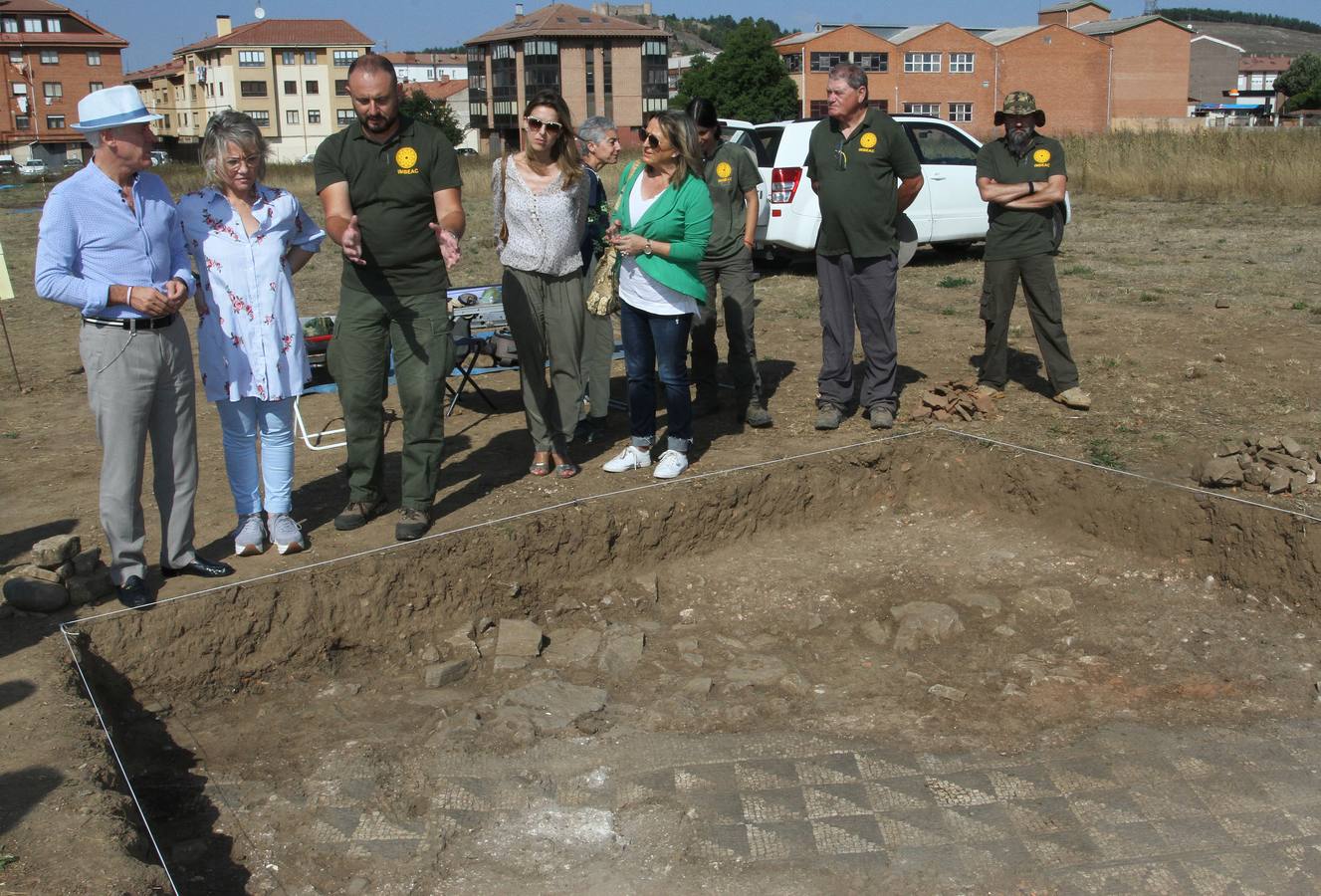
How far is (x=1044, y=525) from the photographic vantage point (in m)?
6.06

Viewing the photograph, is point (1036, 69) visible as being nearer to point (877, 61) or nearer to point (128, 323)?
point (877, 61)

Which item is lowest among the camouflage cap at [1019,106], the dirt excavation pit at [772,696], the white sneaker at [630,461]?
the dirt excavation pit at [772,696]

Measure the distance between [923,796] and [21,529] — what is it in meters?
4.34

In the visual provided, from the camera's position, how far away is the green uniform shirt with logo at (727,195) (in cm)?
662

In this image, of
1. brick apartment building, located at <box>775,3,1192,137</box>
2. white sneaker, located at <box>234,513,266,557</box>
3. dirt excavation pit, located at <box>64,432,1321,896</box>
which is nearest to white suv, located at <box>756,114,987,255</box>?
dirt excavation pit, located at <box>64,432,1321,896</box>

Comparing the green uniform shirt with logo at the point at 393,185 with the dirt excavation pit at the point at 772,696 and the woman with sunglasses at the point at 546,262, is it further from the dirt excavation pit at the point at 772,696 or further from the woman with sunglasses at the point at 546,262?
the dirt excavation pit at the point at 772,696

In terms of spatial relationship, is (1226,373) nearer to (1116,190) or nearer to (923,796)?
(923,796)

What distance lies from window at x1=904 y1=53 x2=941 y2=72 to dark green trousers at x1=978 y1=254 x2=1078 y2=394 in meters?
72.5

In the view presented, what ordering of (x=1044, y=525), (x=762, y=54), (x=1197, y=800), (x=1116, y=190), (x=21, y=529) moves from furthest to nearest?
1. (x=762, y=54)
2. (x=1116, y=190)
3. (x=1044, y=525)
4. (x=21, y=529)
5. (x=1197, y=800)

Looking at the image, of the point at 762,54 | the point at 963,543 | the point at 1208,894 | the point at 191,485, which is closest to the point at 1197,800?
the point at 1208,894

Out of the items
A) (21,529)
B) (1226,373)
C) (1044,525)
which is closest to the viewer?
(21,529)

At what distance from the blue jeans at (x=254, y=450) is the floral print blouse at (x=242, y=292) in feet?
0.38

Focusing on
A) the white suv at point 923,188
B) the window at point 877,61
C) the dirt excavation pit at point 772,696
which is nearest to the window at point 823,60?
the window at point 877,61

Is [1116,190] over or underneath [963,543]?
over
